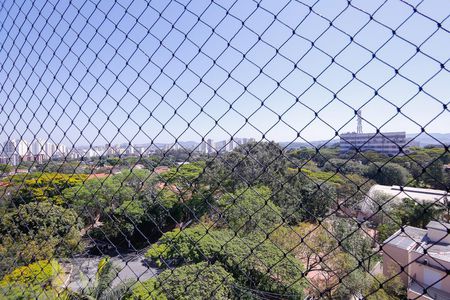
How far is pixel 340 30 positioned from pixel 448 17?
0.60 feet

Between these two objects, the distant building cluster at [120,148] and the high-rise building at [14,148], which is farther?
the high-rise building at [14,148]

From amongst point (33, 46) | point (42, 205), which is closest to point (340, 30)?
point (33, 46)

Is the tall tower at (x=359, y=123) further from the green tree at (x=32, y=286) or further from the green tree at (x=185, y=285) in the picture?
the green tree at (x=185, y=285)

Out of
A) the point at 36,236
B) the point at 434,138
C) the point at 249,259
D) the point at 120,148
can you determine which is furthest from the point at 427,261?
the point at 249,259

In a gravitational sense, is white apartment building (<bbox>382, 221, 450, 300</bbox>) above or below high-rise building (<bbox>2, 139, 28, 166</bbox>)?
below

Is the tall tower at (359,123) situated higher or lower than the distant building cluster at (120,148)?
higher

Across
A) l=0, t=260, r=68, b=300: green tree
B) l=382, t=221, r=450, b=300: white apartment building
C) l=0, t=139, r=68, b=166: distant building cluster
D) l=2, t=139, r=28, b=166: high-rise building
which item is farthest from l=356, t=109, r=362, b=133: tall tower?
l=0, t=260, r=68, b=300: green tree

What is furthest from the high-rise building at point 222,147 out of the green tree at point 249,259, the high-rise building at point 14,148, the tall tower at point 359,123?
the green tree at point 249,259

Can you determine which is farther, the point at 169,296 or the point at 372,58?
the point at 169,296

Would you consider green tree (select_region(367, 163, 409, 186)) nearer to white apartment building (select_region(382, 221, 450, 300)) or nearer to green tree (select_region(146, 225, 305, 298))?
white apartment building (select_region(382, 221, 450, 300))

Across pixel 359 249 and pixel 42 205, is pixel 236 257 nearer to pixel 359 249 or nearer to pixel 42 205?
pixel 359 249

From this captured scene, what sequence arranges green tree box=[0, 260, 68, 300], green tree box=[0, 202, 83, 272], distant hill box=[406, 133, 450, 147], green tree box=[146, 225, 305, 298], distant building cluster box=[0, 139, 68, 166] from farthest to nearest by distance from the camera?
green tree box=[146, 225, 305, 298]
green tree box=[0, 202, 83, 272]
green tree box=[0, 260, 68, 300]
distant building cluster box=[0, 139, 68, 166]
distant hill box=[406, 133, 450, 147]

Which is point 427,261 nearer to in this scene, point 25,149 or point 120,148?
point 120,148

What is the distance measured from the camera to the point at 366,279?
4914mm
